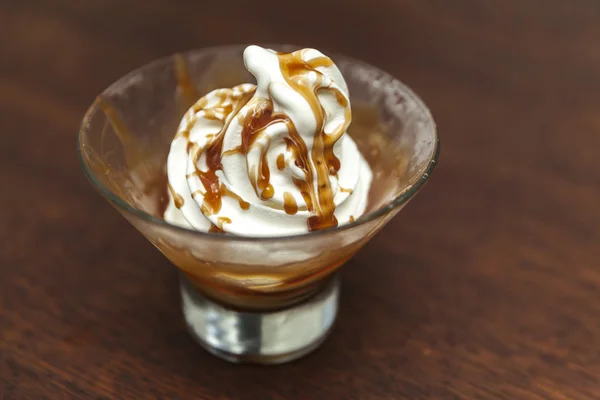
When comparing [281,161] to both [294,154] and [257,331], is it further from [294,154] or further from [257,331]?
[257,331]

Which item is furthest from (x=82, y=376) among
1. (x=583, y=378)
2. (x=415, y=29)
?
(x=415, y=29)

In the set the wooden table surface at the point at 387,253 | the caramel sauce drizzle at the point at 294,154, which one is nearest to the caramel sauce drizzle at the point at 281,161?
the caramel sauce drizzle at the point at 294,154

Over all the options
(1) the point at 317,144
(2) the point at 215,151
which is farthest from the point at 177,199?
(1) the point at 317,144

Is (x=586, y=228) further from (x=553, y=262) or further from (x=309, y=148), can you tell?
(x=309, y=148)

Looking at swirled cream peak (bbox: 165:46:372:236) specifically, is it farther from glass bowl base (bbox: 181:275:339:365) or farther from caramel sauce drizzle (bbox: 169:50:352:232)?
glass bowl base (bbox: 181:275:339:365)

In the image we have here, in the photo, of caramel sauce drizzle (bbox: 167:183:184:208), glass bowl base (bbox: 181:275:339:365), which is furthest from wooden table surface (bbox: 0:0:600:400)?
caramel sauce drizzle (bbox: 167:183:184:208)

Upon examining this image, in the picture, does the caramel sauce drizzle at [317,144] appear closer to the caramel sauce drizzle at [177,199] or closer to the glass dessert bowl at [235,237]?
the glass dessert bowl at [235,237]

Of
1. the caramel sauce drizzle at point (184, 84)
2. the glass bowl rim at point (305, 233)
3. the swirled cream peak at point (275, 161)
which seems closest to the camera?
the glass bowl rim at point (305, 233)
